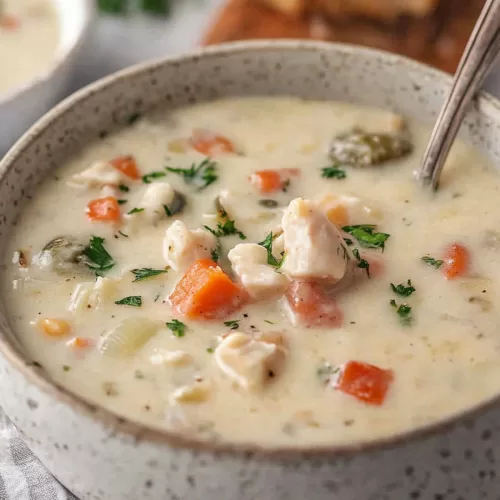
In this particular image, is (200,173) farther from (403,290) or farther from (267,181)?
(403,290)

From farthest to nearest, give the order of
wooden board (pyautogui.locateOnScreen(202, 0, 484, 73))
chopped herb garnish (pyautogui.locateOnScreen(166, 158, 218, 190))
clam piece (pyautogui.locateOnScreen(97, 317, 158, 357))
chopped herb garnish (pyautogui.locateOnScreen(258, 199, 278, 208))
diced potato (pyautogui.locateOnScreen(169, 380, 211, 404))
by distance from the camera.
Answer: wooden board (pyautogui.locateOnScreen(202, 0, 484, 73)), chopped herb garnish (pyautogui.locateOnScreen(166, 158, 218, 190)), chopped herb garnish (pyautogui.locateOnScreen(258, 199, 278, 208)), clam piece (pyautogui.locateOnScreen(97, 317, 158, 357)), diced potato (pyautogui.locateOnScreen(169, 380, 211, 404))

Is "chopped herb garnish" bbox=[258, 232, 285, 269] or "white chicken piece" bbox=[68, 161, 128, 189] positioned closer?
"chopped herb garnish" bbox=[258, 232, 285, 269]

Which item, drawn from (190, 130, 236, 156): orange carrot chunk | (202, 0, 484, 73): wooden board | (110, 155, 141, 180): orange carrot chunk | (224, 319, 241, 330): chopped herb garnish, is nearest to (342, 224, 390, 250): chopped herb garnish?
(224, 319, 241, 330): chopped herb garnish

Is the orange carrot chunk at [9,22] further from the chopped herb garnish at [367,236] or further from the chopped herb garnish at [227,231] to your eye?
the chopped herb garnish at [367,236]

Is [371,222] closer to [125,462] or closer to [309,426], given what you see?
[309,426]

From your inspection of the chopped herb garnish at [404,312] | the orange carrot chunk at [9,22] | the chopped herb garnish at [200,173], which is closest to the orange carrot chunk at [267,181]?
the chopped herb garnish at [200,173]

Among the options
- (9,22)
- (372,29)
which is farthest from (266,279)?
(9,22)

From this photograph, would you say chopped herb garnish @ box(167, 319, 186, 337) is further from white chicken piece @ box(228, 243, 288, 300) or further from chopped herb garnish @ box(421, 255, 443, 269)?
chopped herb garnish @ box(421, 255, 443, 269)
